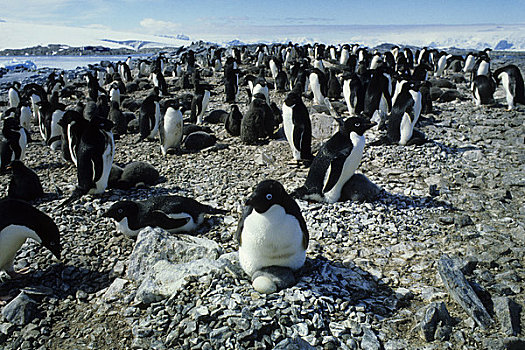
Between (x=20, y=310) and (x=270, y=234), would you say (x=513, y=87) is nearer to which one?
(x=270, y=234)

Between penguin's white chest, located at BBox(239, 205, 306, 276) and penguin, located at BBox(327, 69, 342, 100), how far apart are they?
9465mm

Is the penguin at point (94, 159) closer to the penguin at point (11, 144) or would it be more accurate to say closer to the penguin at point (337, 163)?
the penguin at point (11, 144)

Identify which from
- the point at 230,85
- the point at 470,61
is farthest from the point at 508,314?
the point at 470,61

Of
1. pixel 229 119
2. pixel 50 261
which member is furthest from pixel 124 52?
pixel 50 261

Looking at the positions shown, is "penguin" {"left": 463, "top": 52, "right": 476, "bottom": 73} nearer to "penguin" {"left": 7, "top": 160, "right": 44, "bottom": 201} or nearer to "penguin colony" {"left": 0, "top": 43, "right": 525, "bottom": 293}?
"penguin colony" {"left": 0, "top": 43, "right": 525, "bottom": 293}

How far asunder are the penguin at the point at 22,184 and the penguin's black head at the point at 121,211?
1.97m

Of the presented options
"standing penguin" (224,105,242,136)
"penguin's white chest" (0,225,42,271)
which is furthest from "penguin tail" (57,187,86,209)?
"standing penguin" (224,105,242,136)

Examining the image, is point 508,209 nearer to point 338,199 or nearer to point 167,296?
point 338,199

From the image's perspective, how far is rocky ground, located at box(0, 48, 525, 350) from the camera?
2551 mm

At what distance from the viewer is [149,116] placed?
8328 millimetres

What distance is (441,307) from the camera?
8.72ft

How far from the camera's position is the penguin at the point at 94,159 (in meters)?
5.21

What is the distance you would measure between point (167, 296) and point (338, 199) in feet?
8.12

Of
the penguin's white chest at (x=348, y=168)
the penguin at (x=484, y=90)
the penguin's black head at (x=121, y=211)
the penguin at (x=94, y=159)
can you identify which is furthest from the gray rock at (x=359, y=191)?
the penguin at (x=484, y=90)
